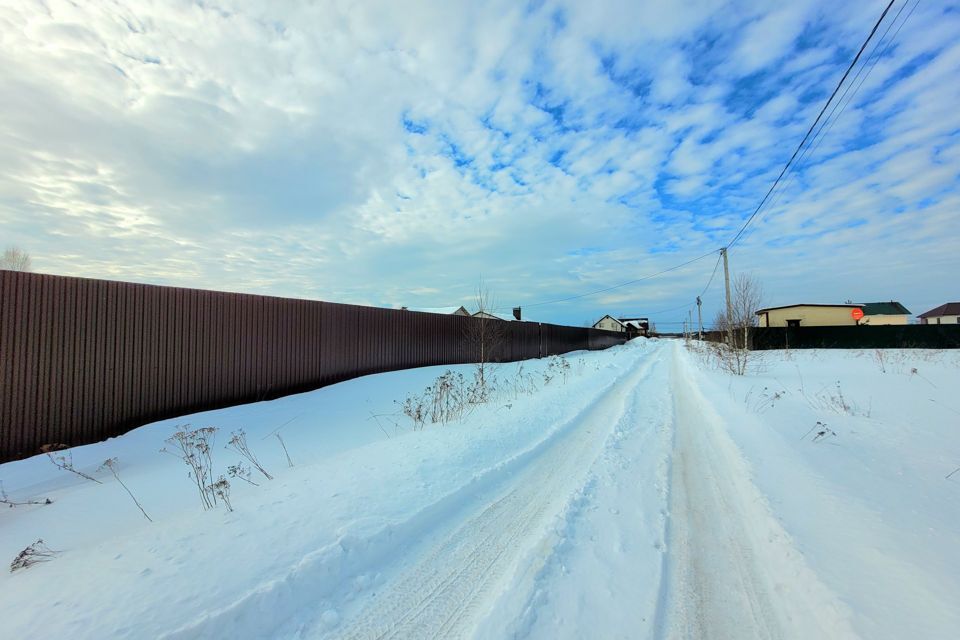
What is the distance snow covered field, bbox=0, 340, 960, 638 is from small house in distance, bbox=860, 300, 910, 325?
70672mm

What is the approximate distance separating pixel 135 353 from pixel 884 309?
87.6 metres

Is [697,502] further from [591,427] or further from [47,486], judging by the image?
[47,486]

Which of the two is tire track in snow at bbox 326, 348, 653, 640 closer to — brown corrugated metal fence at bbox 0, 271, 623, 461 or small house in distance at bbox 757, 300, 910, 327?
brown corrugated metal fence at bbox 0, 271, 623, 461

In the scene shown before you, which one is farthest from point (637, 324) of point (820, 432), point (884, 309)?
point (820, 432)

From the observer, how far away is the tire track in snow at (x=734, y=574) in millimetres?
2178

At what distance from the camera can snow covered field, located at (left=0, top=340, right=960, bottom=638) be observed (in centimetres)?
218

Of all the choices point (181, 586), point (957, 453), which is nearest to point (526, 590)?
point (181, 586)

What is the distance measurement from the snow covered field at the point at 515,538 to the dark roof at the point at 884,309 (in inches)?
2948

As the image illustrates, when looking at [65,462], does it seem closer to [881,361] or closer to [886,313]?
[881,361]

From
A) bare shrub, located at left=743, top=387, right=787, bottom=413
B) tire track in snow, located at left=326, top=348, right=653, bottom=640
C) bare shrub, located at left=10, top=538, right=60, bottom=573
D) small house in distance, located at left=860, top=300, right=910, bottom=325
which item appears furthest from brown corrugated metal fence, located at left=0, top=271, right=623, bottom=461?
small house in distance, located at left=860, top=300, right=910, bottom=325

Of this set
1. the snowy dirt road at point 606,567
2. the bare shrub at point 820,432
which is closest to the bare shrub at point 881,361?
the bare shrub at point 820,432

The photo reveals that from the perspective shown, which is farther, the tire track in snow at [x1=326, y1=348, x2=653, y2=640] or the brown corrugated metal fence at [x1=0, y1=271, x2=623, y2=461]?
the brown corrugated metal fence at [x1=0, y1=271, x2=623, y2=461]

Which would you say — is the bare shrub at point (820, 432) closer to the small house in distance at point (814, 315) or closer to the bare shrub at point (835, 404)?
the bare shrub at point (835, 404)

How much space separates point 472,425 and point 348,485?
274 centimetres
